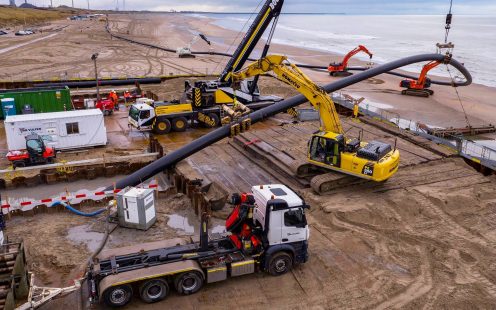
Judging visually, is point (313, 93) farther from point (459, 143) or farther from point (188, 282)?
point (188, 282)

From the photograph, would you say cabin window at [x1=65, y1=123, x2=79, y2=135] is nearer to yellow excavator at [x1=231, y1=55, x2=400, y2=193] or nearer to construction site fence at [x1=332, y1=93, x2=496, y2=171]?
yellow excavator at [x1=231, y1=55, x2=400, y2=193]

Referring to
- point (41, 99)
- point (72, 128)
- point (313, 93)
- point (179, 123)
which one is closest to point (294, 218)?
point (313, 93)

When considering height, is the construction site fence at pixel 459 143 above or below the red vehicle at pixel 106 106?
below

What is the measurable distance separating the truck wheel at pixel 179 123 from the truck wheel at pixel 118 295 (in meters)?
17.6

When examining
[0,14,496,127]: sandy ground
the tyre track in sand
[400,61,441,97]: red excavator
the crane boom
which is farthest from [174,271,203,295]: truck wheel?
[400,61,441,97]: red excavator

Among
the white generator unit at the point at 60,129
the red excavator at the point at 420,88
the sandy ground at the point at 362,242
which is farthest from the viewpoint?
the red excavator at the point at 420,88

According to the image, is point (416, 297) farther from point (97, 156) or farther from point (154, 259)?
point (97, 156)

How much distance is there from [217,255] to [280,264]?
1.89 meters

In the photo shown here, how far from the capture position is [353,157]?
1788 centimetres

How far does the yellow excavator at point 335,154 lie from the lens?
17547 millimetres

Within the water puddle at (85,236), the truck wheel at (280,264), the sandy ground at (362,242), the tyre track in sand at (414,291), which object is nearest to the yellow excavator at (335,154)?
the sandy ground at (362,242)

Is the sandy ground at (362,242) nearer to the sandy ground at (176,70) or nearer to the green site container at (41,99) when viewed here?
the green site container at (41,99)

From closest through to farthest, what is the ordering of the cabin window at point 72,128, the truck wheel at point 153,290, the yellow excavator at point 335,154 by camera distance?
the truck wheel at point 153,290
the yellow excavator at point 335,154
the cabin window at point 72,128

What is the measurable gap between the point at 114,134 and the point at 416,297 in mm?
20421
